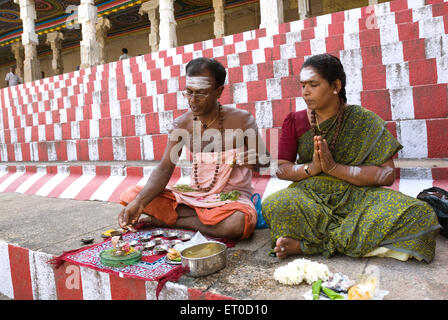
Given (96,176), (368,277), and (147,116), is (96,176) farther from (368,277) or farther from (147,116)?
(368,277)

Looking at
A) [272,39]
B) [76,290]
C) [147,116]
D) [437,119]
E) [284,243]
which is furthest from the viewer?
[272,39]

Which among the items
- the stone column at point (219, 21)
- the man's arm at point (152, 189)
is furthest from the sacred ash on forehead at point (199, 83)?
the stone column at point (219, 21)

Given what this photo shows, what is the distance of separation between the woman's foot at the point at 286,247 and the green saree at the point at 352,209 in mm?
34

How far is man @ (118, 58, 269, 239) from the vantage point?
217cm

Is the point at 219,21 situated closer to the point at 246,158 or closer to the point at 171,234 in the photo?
the point at 246,158

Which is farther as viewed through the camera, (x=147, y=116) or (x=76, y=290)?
(x=147, y=116)

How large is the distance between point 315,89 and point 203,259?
1075mm

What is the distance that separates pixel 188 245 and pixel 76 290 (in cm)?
70

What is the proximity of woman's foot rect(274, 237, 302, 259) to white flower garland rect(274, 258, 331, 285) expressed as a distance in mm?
236

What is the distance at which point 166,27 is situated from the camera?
10117 millimetres

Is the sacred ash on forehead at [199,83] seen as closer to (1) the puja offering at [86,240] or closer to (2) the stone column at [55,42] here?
(1) the puja offering at [86,240]

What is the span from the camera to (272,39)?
5797 millimetres
